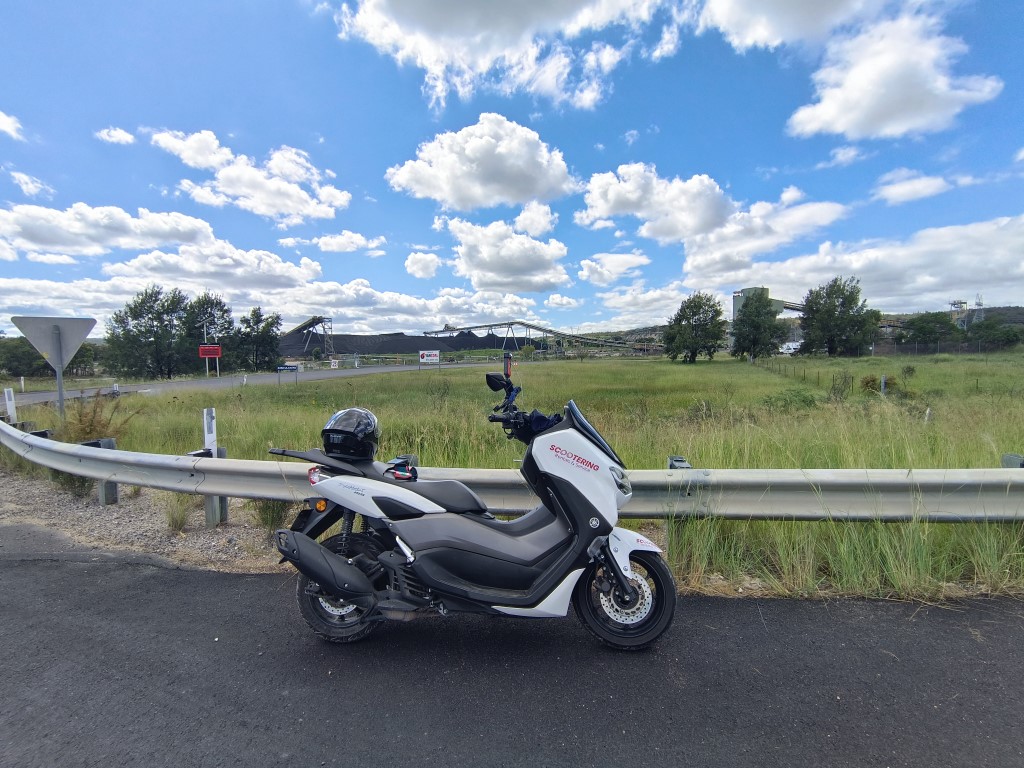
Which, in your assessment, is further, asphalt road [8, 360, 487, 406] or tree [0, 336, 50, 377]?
tree [0, 336, 50, 377]

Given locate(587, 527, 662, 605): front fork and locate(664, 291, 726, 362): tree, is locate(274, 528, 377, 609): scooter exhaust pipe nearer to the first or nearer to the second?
locate(587, 527, 662, 605): front fork

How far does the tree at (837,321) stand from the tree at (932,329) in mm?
4189

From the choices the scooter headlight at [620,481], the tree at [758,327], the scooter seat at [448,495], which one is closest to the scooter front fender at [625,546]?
the scooter headlight at [620,481]

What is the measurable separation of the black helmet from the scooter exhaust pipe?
1.63ft

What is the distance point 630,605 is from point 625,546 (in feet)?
1.00

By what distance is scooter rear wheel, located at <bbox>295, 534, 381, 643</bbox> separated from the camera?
8.55 feet

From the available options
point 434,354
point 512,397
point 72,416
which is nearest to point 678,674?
point 512,397

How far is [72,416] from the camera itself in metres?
7.62

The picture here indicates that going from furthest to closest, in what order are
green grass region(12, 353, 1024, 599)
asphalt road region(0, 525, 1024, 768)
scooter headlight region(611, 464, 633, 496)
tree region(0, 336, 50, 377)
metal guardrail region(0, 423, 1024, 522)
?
tree region(0, 336, 50, 377) → metal guardrail region(0, 423, 1024, 522) → green grass region(12, 353, 1024, 599) → scooter headlight region(611, 464, 633, 496) → asphalt road region(0, 525, 1024, 768)

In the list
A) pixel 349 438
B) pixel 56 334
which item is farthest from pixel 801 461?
pixel 56 334

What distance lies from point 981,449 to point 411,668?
19.0 feet

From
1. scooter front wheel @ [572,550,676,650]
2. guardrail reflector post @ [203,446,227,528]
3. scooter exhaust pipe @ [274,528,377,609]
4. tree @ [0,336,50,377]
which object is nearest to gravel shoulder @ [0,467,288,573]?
guardrail reflector post @ [203,446,227,528]

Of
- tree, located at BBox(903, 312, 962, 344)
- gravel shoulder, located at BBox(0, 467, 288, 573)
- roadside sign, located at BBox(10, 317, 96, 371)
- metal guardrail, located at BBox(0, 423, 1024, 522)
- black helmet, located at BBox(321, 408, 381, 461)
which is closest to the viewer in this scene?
black helmet, located at BBox(321, 408, 381, 461)

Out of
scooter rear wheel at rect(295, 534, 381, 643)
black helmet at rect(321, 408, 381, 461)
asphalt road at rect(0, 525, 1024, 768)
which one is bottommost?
asphalt road at rect(0, 525, 1024, 768)
